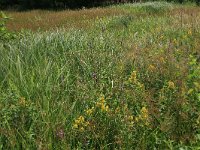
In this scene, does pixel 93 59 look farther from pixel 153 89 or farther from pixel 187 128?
pixel 187 128

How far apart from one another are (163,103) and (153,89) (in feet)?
0.80

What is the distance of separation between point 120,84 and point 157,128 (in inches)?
23.5

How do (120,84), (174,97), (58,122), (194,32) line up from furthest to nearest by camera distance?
(194,32) < (120,84) < (174,97) < (58,122)

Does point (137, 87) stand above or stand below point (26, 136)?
above

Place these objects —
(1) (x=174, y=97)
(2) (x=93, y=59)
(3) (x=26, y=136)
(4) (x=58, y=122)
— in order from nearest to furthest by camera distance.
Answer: (3) (x=26, y=136)
(4) (x=58, y=122)
(1) (x=174, y=97)
(2) (x=93, y=59)

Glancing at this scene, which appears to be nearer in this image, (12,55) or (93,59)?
(93,59)

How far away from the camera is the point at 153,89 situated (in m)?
3.43

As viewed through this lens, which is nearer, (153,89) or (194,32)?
(153,89)

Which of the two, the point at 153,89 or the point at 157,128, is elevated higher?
the point at 153,89

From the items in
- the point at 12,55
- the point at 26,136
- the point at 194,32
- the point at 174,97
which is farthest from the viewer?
the point at 194,32

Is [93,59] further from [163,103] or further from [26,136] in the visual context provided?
[26,136]

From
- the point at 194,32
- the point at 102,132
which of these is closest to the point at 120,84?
the point at 102,132

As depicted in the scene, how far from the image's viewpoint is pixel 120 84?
3.39 metres

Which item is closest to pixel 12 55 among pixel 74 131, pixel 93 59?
pixel 93 59
